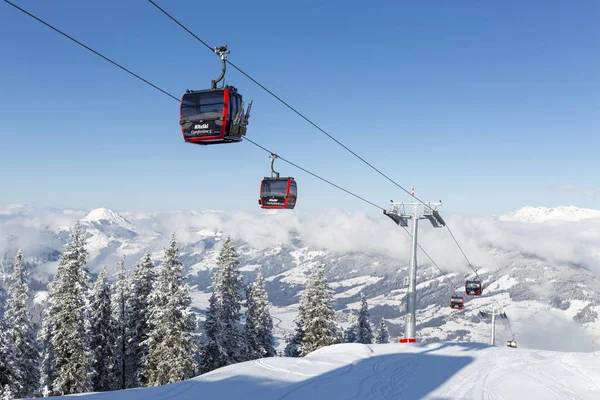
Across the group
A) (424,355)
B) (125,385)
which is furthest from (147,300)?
(424,355)

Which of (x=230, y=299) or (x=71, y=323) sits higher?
(x=71, y=323)

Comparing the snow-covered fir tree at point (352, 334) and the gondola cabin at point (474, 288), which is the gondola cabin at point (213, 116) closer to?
the gondola cabin at point (474, 288)

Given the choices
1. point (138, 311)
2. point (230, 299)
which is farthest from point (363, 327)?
point (138, 311)

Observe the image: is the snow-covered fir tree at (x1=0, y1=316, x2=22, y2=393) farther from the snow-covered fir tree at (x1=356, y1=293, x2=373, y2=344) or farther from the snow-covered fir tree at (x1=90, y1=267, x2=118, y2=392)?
the snow-covered fir tree at (x1=356, y1=293, x2=373, y2=344)

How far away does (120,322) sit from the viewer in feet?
135

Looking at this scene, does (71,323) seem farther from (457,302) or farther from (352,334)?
(457,302)

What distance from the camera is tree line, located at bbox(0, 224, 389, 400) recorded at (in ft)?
106

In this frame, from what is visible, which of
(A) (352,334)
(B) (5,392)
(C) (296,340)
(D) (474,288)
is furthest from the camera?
(A) (352,334)

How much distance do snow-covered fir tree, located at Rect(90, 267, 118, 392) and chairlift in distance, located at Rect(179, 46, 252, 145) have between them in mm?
29310

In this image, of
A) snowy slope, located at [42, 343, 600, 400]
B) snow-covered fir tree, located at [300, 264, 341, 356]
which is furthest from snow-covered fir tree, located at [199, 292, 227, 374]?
snowy slope, located at [42, 343, 600, 400]

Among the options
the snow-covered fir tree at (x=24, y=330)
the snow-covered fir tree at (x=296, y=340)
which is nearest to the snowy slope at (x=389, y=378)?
the snow-covered fir tree at (x=24, y=330)

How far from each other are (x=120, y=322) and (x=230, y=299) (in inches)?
392

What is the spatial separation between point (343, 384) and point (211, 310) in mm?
31637

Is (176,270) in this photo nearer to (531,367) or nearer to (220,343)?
(220,343)
